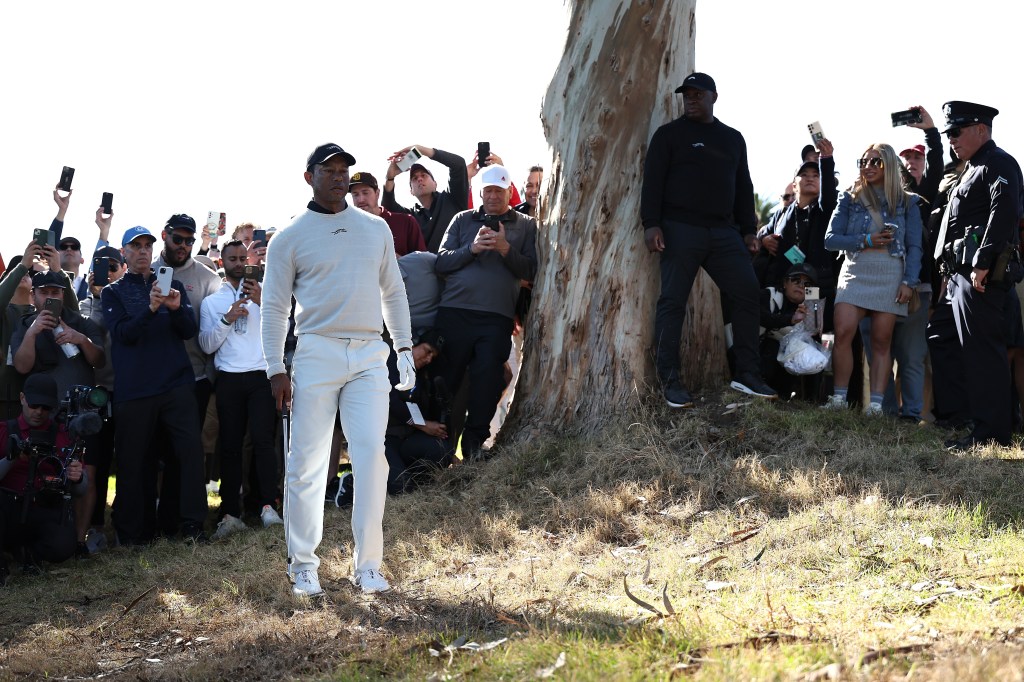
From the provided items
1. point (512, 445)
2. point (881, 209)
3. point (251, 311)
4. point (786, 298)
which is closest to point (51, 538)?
point (251, 311)

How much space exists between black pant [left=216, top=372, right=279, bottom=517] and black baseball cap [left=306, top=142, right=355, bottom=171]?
132 inches

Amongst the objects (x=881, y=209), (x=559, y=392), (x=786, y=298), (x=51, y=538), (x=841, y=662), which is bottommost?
(x=51, y=538)

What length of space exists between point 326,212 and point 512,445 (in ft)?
10.2

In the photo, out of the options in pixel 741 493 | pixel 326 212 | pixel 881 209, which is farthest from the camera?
pixel 881 209

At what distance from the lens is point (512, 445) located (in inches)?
339

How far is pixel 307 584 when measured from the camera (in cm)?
609

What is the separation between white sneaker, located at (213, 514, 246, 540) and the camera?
8633 mm

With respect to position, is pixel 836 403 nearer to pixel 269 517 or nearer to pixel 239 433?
pixel 269 517

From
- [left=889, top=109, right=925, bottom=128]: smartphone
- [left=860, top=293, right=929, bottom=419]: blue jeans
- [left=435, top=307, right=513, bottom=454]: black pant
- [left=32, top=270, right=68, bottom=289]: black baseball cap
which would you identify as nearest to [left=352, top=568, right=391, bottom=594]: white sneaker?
[left=435, top=307, right=513, bottom=454]: black pant

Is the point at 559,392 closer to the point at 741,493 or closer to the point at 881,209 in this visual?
the point at 741,493

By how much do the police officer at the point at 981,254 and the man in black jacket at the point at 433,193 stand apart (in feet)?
13.9

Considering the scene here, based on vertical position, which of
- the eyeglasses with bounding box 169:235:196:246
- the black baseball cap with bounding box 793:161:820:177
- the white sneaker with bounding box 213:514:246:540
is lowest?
the white sneaker with bounding box 213:514:246:540

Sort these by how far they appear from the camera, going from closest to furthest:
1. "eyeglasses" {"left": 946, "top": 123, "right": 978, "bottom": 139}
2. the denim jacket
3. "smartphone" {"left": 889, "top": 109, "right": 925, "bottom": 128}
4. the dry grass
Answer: the dry grass < "eyeglasses" {"left": 946, "top": 123, "right": 978, "bottom": 139} < the denim jacket < "smartphone" {"left": 889, "top": 109, "right": 925, "bottom": 128}

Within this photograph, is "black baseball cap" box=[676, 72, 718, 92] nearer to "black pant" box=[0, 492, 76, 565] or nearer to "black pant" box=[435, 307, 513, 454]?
"black pant" box=[435, 307, 513, 454]
